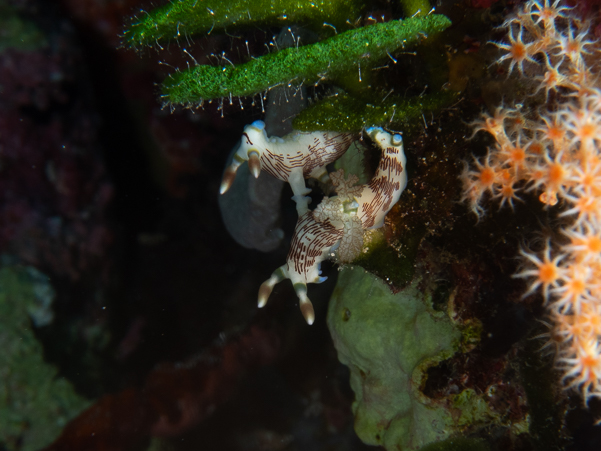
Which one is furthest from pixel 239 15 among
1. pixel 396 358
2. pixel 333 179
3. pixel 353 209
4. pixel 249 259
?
pixel 396 358

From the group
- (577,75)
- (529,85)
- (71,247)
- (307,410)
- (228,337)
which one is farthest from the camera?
(307,410)

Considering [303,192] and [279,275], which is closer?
[303,192]

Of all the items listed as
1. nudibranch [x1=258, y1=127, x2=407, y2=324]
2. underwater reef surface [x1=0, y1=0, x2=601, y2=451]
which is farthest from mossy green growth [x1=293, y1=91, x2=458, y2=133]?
nudibranch [x1=258, y1=127, x2=407, y2=324]

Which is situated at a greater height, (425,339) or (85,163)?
(85,163)

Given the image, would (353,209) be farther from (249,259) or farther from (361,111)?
(249,259)

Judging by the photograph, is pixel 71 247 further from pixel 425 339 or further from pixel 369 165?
pixel 425 339

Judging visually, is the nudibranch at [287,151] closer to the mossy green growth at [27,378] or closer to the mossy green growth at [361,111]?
the mossy green growth at [361,111]

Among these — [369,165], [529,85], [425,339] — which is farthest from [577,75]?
[425,339]
